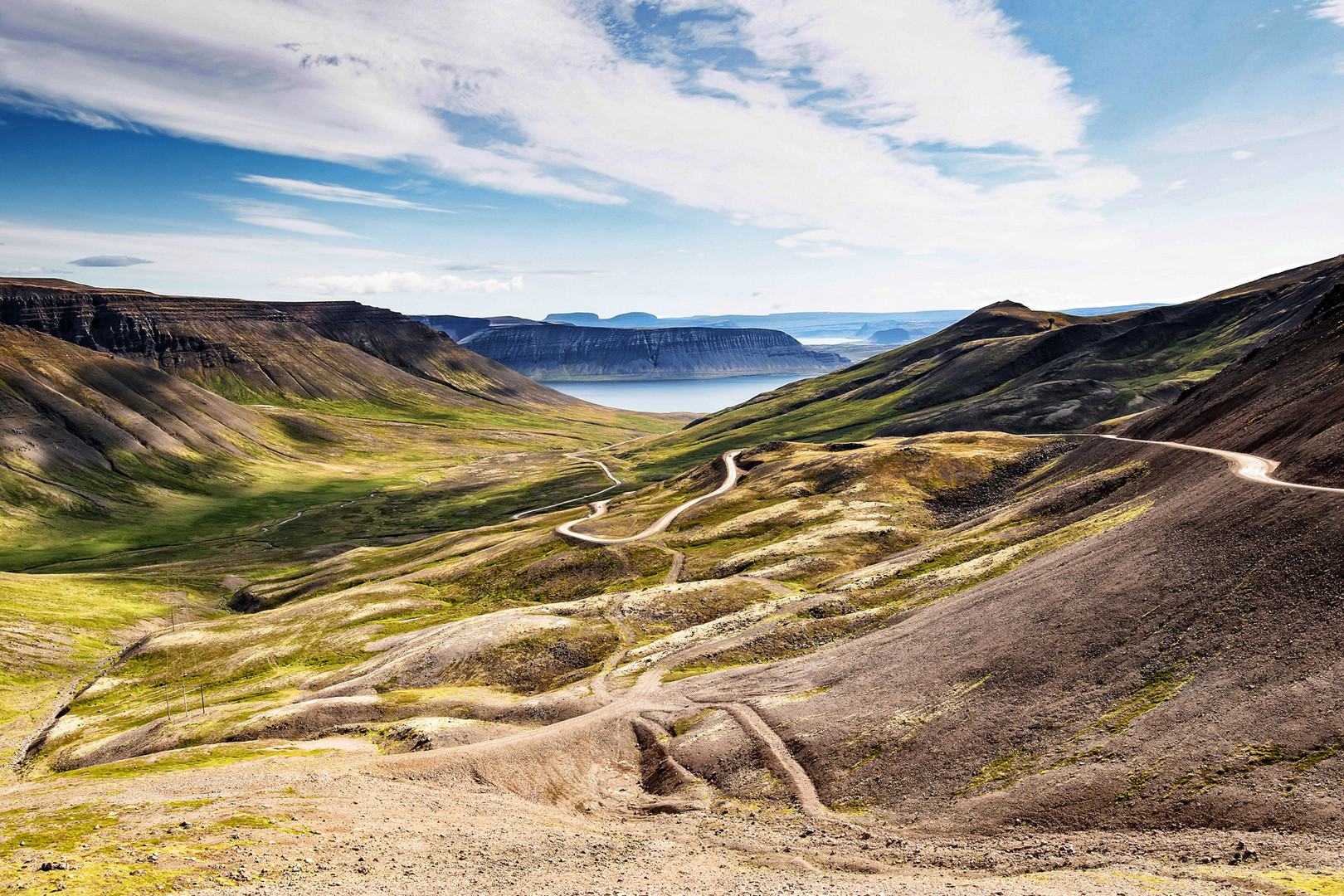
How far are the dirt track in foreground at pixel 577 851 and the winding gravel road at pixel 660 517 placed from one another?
7460 centimetres

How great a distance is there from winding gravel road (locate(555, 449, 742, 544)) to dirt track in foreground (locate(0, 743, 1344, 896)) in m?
74.6

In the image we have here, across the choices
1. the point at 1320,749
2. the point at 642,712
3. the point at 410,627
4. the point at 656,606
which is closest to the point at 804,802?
the point at 642,712

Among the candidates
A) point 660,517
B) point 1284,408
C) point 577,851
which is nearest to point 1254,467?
point 1284,408

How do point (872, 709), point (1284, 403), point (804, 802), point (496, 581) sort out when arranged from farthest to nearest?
point (496, 581), point (1284, 403), point (872, 709), point (804, 802)

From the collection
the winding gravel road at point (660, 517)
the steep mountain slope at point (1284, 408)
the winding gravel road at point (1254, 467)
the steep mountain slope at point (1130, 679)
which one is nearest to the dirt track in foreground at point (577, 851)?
the steep mountain slope at point (1130, 679)

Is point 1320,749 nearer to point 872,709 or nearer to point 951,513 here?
point 872,709

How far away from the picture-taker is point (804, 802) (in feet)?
142

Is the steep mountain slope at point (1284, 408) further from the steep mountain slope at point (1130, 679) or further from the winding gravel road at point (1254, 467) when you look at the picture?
the winding gravel road at point (1254, 467)

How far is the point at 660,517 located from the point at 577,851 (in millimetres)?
98577

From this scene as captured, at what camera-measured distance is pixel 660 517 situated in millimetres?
136875

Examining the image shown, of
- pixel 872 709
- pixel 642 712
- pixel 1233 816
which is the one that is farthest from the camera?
pixel 642 712

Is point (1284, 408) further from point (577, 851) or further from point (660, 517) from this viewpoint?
point (660, 517)

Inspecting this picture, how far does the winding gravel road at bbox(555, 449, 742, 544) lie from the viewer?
12262 centimetres

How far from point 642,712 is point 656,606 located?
28570 millimetres
